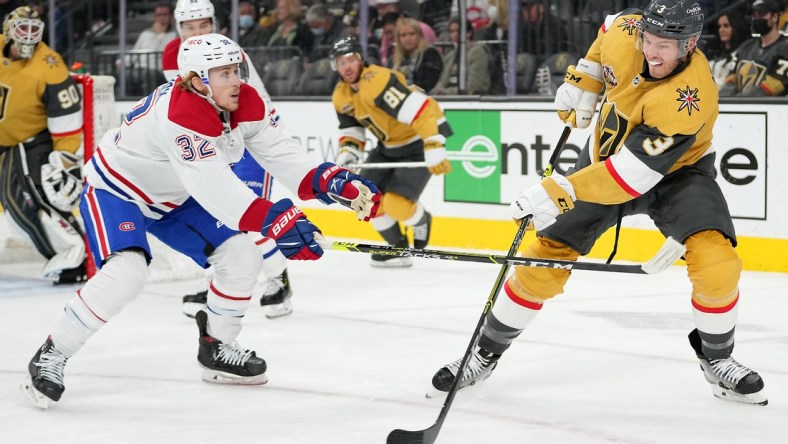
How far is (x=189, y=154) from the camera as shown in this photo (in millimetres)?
2910

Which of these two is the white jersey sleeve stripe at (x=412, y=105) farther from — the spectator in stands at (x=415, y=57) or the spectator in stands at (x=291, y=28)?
the spectator in stands at (x=291, y=28)

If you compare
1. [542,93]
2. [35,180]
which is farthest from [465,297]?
[35,180]

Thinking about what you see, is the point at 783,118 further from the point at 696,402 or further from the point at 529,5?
the point at 696,402

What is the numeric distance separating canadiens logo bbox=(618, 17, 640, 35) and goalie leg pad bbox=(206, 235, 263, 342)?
1.15 meters

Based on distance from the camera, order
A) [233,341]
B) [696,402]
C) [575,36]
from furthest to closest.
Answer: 1. [575,36]
2. [233,341]
3. [696,402]

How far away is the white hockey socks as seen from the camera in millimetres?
3027

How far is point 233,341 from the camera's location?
3.37 meters

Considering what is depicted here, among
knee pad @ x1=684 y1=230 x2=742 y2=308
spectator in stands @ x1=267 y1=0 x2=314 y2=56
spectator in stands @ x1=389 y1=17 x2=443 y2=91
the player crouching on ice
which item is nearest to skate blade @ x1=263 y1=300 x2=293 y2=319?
the player crouching on ice

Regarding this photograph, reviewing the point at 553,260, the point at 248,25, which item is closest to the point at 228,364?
the point at 553,260

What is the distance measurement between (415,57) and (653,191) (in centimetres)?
376

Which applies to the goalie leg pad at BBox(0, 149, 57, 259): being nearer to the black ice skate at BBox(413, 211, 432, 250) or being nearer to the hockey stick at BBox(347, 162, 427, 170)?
the hockey stick at BBox(347, 162, 427, 170)

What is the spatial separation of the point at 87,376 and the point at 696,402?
1686 mm

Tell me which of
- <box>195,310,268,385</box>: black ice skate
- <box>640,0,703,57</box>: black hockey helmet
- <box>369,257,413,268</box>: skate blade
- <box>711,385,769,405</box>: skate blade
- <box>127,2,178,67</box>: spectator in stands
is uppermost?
<box>640,0,703,57</box>: black hockey helmet

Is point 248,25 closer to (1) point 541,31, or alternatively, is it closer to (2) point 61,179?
(1) point 541,31
